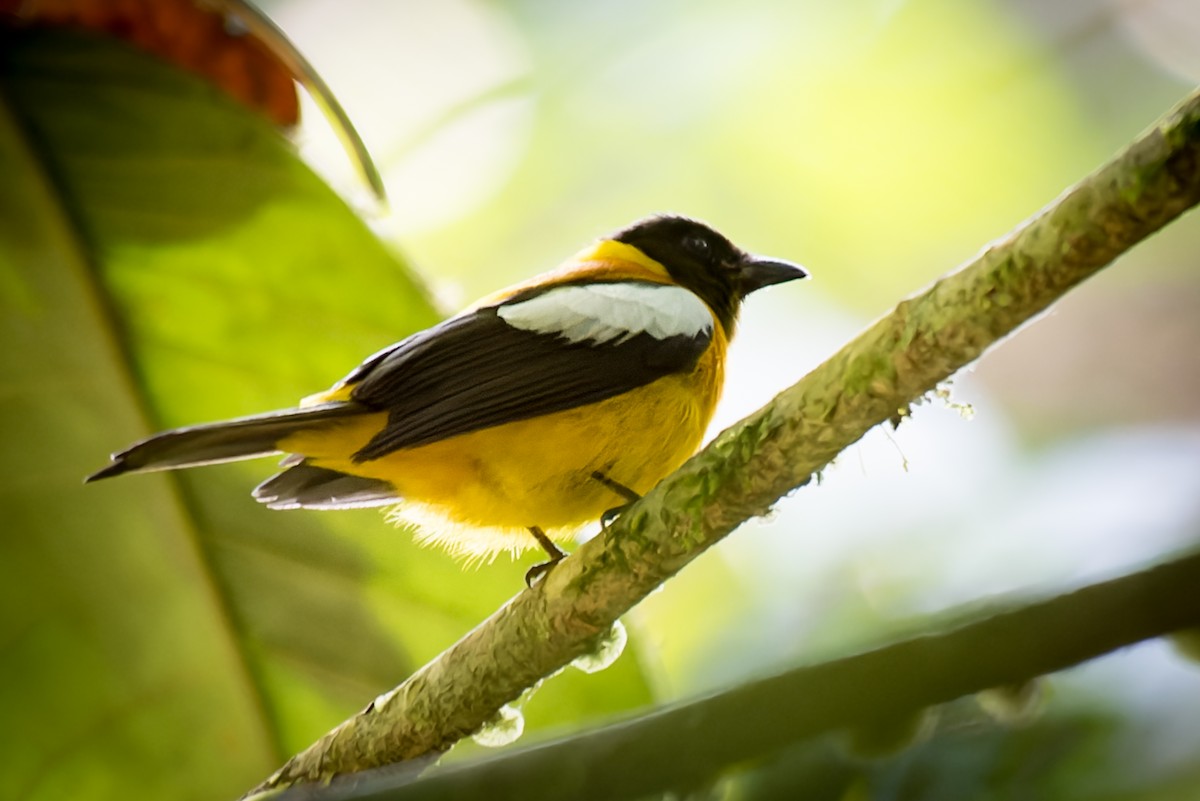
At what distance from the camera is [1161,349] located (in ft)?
12.4

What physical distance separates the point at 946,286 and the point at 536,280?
172 cm

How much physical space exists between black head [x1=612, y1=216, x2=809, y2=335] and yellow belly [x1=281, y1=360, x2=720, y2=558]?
64cm

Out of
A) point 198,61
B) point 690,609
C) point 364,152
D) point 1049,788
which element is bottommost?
point 690,609

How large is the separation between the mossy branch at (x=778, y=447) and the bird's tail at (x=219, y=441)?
527mm

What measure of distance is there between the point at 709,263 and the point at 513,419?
1.12 meters

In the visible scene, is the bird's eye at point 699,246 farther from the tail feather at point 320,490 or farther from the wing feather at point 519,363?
the tail feather at point 320,490

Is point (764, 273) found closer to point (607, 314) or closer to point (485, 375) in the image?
point (607, 314)

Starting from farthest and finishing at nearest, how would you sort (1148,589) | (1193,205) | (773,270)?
1. (773,270)
2. (1193,205)
3. (1148,589)

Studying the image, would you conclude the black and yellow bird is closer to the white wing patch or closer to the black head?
the white wing patch

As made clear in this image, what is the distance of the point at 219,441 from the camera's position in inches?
77.8

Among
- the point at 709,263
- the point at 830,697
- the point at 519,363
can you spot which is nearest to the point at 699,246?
the point at 709,263

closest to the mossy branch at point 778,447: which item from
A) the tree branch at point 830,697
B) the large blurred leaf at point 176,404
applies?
Answer: the large blurred leaf at point 176,404

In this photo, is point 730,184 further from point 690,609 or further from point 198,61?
point 198,61

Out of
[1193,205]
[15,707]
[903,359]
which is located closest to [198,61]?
[15,707]
